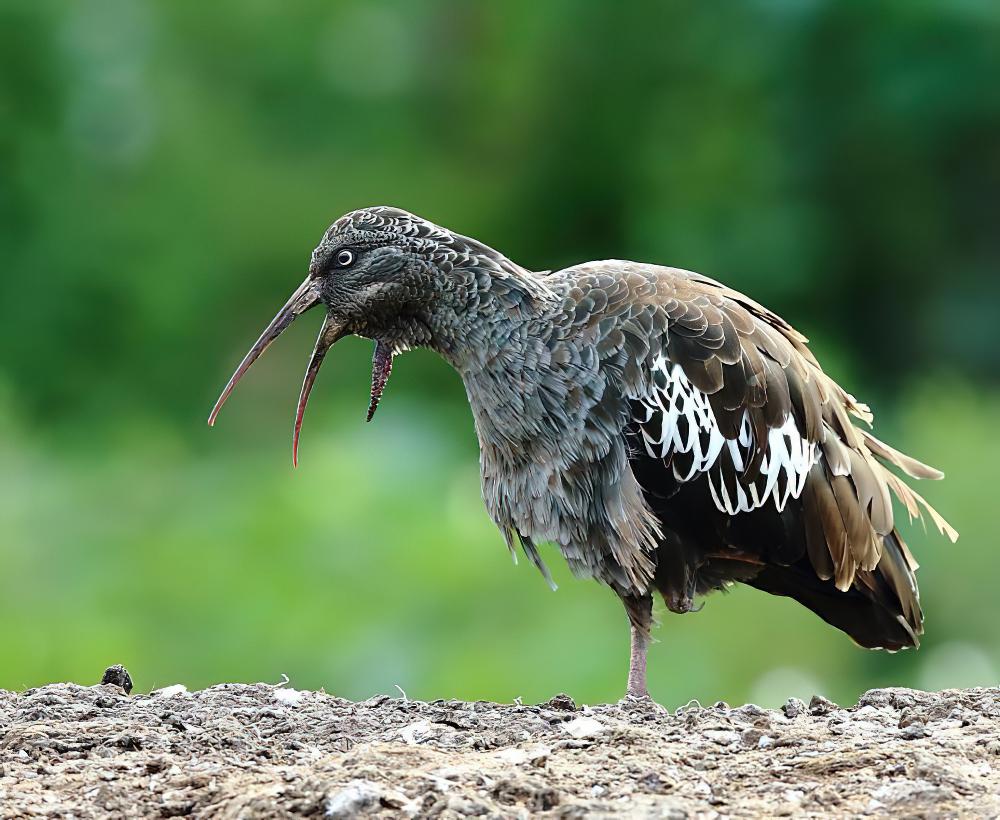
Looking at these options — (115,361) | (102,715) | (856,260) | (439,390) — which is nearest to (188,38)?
(115,361)

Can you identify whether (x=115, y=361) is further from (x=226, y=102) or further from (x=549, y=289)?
(x=549, y=289)

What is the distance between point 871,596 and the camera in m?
6.81

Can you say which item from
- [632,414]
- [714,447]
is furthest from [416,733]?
[714,447]

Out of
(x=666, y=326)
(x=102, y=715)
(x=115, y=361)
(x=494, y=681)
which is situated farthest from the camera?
(x=115, y=361)

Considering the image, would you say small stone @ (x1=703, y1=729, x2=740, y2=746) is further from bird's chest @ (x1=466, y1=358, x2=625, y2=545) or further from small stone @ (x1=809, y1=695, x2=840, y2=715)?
bird's chest @ (x1=466, y1=358, x2=625, y2=545)

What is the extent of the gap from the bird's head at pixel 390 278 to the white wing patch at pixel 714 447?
2.71ft

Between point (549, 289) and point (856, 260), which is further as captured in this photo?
point (856, 260)

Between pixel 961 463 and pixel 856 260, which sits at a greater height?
pixel 856 260

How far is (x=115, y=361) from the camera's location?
1733 centimetres

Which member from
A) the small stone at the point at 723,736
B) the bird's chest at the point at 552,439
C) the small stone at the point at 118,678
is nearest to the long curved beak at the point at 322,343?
the bird's chest at the point at 552,439

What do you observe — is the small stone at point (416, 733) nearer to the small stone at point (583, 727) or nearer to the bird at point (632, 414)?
the small stone at point (583, 727)

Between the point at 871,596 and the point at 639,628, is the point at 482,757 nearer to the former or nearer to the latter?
the point at 639,628

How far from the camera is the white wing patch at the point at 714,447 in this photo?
625 cm

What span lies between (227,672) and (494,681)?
93.5 inches
